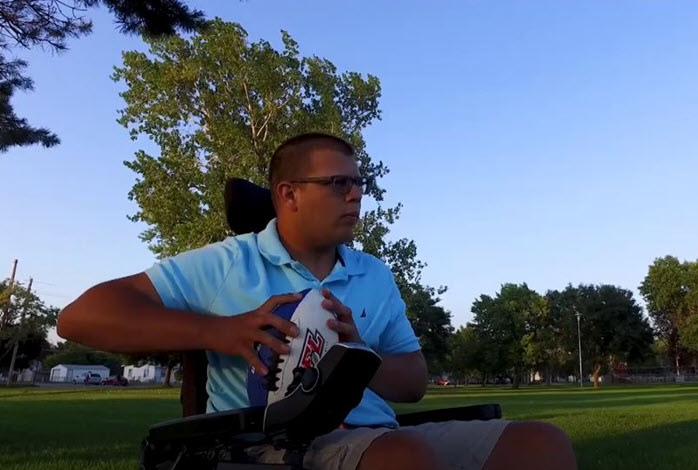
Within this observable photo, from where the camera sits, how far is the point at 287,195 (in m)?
2.02

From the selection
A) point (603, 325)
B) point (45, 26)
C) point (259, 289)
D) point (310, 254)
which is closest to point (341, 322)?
point (259, 289)

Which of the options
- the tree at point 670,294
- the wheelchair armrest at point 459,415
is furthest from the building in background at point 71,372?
the wheelchair armrest at point 459,415

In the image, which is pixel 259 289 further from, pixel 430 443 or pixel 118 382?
pixel 118 382

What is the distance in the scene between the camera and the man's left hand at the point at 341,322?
1.53m

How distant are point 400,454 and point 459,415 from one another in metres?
0.81

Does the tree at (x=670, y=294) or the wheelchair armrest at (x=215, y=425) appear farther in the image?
the tree at (x=670, y=294)

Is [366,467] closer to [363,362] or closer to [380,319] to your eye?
[363,362]

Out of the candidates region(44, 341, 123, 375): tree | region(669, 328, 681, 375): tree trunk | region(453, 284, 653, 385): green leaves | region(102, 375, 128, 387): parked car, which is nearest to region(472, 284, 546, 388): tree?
region(453, 284, 653, 385): green leaves

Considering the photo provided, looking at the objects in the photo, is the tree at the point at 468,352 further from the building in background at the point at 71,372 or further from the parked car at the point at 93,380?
the building in background at the point at 71,372

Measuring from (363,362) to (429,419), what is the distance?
102cm

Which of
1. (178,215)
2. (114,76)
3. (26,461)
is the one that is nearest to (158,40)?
(26,461)

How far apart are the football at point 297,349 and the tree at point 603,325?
7200 cm

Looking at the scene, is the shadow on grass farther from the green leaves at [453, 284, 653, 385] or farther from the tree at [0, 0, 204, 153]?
the green leaves at [453, 284, 653, 385]

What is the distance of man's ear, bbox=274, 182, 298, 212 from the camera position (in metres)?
2.00
